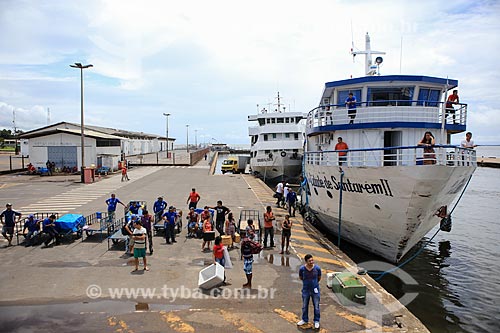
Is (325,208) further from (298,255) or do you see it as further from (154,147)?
(154,147)

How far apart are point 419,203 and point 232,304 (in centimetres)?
652

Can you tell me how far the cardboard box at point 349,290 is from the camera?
8.08 m

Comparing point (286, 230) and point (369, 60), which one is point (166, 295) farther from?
point (369, 60)

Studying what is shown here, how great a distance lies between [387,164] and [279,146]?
1008 inches

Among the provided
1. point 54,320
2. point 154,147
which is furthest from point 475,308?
point 154,147

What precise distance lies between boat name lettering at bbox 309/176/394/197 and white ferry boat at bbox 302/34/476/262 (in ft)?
0.12

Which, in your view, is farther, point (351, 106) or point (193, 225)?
point (351, 106)

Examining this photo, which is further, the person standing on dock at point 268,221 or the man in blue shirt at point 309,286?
the person standing on dock at point 268,221

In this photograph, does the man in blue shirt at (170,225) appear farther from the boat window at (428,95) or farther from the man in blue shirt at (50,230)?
the boat window at (428,95)

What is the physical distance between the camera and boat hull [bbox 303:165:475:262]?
10539 mm

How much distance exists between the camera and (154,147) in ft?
300

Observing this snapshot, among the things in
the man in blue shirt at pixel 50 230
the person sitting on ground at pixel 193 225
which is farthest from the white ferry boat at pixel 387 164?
the man in blue shirt at pixel 50 230

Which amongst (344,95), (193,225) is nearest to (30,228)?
(193,225)

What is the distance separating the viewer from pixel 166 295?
8359 millimetres
